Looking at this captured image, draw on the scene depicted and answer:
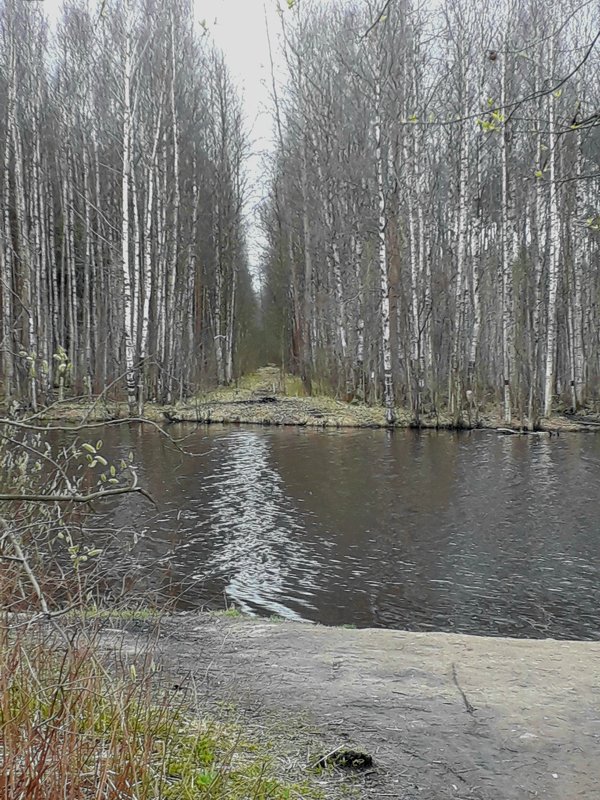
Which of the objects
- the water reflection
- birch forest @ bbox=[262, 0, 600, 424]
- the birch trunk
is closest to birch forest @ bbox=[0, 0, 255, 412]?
birch forest @ bbox=[262, 0, 600, 424]

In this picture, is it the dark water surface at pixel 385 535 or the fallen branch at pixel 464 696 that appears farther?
the dark water surface at pixel 385 535

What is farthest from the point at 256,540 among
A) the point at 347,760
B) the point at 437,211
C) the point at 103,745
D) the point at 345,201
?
the point at 437,211

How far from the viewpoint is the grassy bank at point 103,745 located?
2.00 m

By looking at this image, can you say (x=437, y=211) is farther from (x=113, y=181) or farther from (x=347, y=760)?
(x=347, y=760)

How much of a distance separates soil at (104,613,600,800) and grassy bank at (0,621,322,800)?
23cm

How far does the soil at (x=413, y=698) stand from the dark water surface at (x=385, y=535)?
0.81 meters

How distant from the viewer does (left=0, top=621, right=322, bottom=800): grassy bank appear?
6.56 feet

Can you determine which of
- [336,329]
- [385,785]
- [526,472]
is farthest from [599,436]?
[385,785]

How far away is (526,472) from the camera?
12133 millimetres

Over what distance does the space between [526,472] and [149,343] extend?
1501 cm

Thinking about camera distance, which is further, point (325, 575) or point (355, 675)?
point (325, 575)

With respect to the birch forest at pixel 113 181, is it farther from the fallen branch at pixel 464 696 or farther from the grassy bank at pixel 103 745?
the grassy bank at pixel 103 745

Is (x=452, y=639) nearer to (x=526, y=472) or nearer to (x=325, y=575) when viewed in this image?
(x=325, y=575)

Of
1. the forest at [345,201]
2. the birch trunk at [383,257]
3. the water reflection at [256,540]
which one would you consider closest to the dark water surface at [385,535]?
the water reflection at [256,540]
